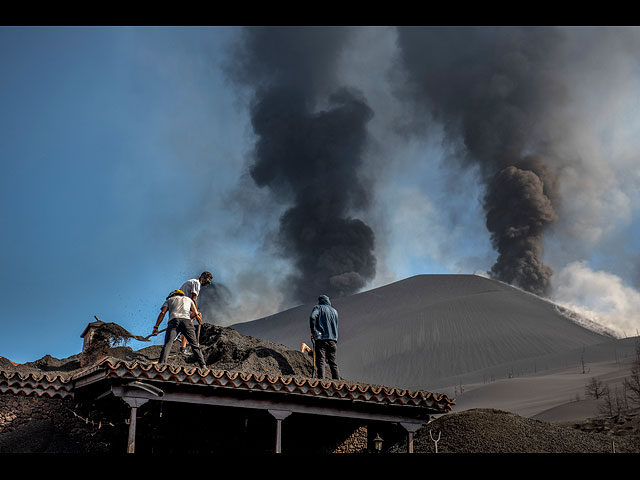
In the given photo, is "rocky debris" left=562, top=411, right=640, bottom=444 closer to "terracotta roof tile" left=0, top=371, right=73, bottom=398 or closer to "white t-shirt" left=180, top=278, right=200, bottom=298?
"white t-shirt" left=180, top=278, right=200, bottom=298

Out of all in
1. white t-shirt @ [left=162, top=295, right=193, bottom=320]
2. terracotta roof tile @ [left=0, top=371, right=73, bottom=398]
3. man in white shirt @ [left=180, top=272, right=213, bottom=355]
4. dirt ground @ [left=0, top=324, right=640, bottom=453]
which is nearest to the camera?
terracotta roof tile @ [left=0, top=371, right=73, bottom=398]

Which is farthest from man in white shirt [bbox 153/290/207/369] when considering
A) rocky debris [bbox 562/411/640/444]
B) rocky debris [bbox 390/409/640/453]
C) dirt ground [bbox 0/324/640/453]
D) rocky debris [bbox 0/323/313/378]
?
rocky debris [bbox 562/411/640/444]

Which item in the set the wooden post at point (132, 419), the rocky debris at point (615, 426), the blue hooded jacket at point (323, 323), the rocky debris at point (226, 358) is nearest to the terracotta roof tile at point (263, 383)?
the wooden post at point (132, 419)

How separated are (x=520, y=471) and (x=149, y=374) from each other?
16.9ft

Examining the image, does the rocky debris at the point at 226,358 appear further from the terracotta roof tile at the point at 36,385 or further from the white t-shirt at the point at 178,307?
the terracotta roof tile at the point at 36,385

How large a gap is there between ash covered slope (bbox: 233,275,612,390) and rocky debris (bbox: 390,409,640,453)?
38694 millimetres

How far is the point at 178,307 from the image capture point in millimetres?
10164

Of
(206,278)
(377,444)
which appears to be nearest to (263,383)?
(377,444)

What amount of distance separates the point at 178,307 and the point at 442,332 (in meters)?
67.3

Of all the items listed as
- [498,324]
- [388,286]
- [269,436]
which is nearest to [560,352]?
[498,324]

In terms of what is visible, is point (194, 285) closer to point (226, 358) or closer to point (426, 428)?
point (226, 358)

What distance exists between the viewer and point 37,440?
10953mm

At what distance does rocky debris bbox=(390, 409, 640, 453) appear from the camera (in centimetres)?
1741
